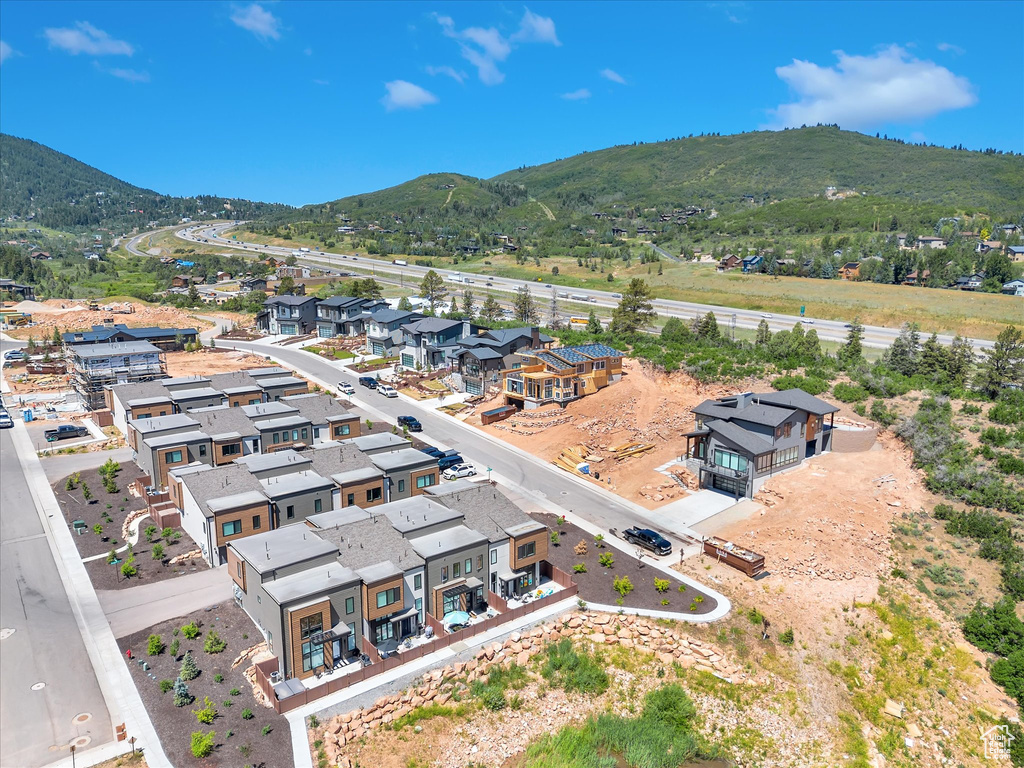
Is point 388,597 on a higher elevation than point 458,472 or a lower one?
higher

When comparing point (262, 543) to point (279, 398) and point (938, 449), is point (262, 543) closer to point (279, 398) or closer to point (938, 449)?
point (279, 398)

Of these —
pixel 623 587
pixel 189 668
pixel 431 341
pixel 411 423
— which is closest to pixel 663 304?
pixel 431 341

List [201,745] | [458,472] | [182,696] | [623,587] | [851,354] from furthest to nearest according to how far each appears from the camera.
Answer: [851,354]
[458,472]
[623,587]
[182,696]
[201,745]

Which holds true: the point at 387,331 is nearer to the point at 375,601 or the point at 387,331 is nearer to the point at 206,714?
the point at 375,601

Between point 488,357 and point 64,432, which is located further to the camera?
point 488,357

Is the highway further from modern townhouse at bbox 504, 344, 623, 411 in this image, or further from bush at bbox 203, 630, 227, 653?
bush at bbox 203, 630, 227, 653

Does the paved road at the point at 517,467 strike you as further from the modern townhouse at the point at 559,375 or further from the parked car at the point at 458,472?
the modern townhouse at the point at 559,375

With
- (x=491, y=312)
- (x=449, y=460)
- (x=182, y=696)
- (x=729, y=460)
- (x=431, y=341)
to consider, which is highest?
(x=491, y=312)

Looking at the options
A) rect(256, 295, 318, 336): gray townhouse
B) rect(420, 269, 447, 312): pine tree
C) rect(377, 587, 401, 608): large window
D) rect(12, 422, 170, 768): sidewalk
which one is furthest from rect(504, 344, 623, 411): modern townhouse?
rect(256, 295, 318, 336): gray townhouse
